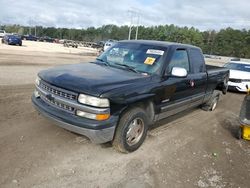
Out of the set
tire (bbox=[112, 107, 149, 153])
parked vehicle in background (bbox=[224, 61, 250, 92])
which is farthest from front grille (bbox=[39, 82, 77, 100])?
parked vehicle in background (bbox=[224, 61, 250, 92])

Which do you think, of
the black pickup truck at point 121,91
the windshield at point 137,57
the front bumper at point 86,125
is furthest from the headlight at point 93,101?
the windshield at point 137,57

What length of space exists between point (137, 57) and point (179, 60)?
3.20 feet

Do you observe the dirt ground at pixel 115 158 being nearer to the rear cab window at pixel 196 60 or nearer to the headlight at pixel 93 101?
the headlight at pixel 93 101

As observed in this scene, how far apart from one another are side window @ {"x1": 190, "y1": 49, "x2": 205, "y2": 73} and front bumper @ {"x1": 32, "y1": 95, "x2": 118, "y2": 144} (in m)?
2.98

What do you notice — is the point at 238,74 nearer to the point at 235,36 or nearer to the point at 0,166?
the point at 0,166

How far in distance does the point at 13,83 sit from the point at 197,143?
253 inches

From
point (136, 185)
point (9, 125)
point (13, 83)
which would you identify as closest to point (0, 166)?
point (9, 125)

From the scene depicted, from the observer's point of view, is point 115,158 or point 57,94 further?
point 115,158

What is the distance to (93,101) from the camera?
3.72 meters

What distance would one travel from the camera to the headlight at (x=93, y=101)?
3.72 meters

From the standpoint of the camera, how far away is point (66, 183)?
3.45 meters

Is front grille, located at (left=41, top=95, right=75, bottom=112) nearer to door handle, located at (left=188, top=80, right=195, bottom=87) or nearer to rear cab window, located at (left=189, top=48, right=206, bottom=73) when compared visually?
door handle, located at (left=188, top=80, right=195, bottom=87)

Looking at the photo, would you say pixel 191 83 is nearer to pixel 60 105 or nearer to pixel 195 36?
pixel 60 105

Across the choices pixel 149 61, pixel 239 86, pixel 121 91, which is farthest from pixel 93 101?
pixel 239 86
